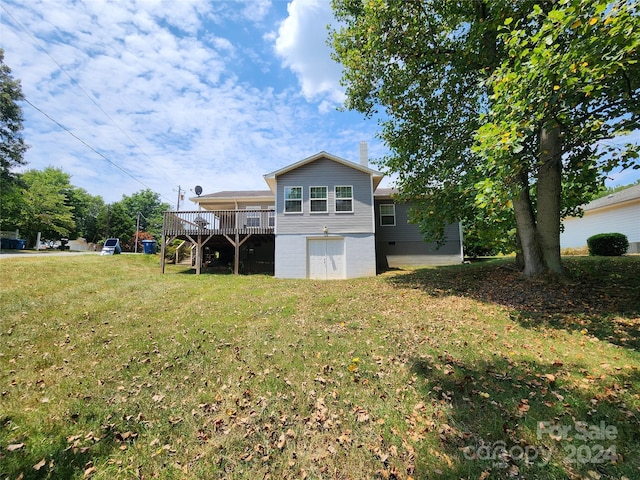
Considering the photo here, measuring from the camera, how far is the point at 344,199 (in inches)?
591

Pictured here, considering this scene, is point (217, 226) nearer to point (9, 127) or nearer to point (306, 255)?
point (306, 255)

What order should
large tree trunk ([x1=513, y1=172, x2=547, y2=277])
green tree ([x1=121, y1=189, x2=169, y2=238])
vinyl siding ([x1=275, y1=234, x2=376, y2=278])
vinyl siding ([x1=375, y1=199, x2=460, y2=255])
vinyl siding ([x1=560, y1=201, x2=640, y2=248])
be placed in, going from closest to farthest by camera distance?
large tree trunk ([x1=513, y1=172, x2=547, y2=277]) → vinyl siding ([x1=275, y1=234, x2=376, y2=278]) → vinyl siding ([x1=560, y1=201, x2=640, y2=248]) → vinyl siding ([x1=375, y1=199, x2=460, y2=255]) → green tree ([x1=121, y1=189, x2=169, y2=238])

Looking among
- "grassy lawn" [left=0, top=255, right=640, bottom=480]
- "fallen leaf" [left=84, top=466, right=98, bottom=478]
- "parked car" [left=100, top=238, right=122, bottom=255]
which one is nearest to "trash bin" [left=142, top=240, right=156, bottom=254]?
"parked car" [left=100, top=238, right=122, bottom=255]

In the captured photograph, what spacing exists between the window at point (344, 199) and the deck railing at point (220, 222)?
11.7 ft

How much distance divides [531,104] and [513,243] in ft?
25.1

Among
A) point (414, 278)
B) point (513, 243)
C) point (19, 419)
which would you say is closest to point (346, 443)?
point (19, 419)

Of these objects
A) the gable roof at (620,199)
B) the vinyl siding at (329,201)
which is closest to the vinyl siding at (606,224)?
the gable roof at (620,199)

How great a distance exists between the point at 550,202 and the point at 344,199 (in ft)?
29.1

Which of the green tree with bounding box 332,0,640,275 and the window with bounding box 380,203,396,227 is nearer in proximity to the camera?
the green tree with bounding box 332,0,640,275

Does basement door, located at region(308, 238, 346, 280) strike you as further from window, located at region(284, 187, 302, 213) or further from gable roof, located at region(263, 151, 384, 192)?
gable roof, located at region(263, 151, 384, 192)

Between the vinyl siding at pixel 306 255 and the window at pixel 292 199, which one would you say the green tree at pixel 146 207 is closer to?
the window at pixel 292 199

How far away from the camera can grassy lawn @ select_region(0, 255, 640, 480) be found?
9.27ft

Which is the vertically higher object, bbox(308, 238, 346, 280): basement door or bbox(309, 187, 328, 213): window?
bbox(309, 187, 328, 213): window

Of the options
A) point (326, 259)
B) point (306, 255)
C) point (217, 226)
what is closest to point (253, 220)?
point (217, 226)
